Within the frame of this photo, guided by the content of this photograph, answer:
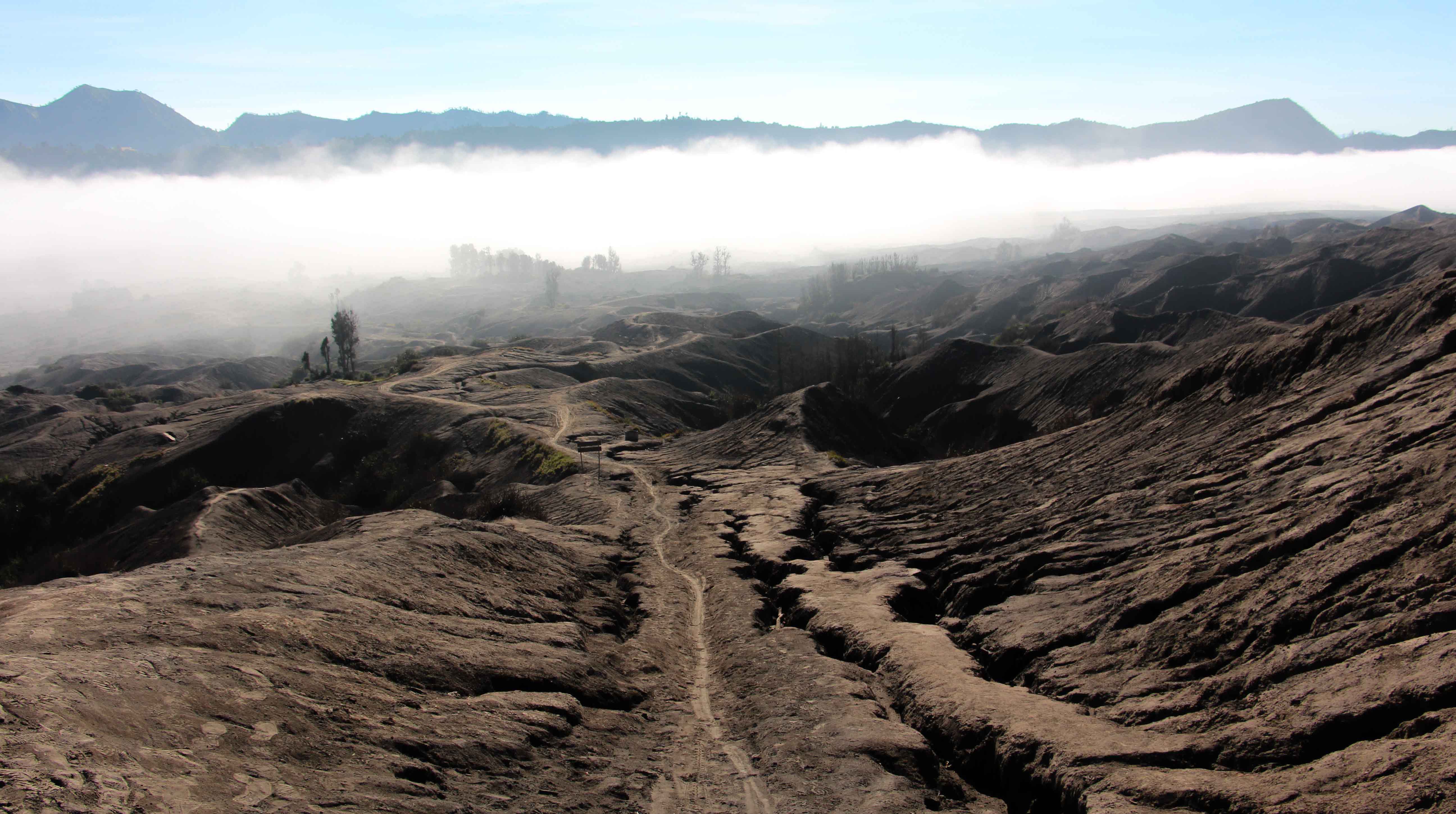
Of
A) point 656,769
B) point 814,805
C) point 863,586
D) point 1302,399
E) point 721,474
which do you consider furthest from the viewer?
point 721,474

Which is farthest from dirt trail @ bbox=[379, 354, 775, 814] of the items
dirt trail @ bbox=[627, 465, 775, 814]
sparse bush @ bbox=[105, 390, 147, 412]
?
sparse bush @ bbox=[105, 390, 147, 412]

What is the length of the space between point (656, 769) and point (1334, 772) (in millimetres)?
12590

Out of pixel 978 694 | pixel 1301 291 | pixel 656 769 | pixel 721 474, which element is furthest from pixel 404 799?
pixel 1301 291

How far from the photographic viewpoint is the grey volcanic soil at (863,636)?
14.1 m

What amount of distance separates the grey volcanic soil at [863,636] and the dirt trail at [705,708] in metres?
0.13

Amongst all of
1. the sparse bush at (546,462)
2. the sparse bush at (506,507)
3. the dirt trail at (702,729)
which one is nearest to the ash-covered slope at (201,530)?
the sparse bush at (506,507)

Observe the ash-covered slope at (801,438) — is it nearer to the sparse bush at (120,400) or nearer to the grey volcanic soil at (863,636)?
the grey volcanic soil at (863,636)

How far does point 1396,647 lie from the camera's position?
15297 millimetres

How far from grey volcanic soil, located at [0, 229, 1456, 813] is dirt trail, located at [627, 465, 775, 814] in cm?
13

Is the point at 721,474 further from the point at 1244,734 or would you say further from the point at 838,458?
the point at 1244,734

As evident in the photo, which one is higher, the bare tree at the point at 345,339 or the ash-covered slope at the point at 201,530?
the bare tree at the point at 345,339

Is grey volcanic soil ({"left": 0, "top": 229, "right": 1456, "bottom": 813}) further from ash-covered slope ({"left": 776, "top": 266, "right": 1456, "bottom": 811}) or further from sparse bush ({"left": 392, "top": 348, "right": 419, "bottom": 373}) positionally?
sparse bush ({"left": 392, "top": 348, "right": 419, "bottom": 373})

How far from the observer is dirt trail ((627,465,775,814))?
1728 centimetres

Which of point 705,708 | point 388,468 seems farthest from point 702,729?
point 388,468
